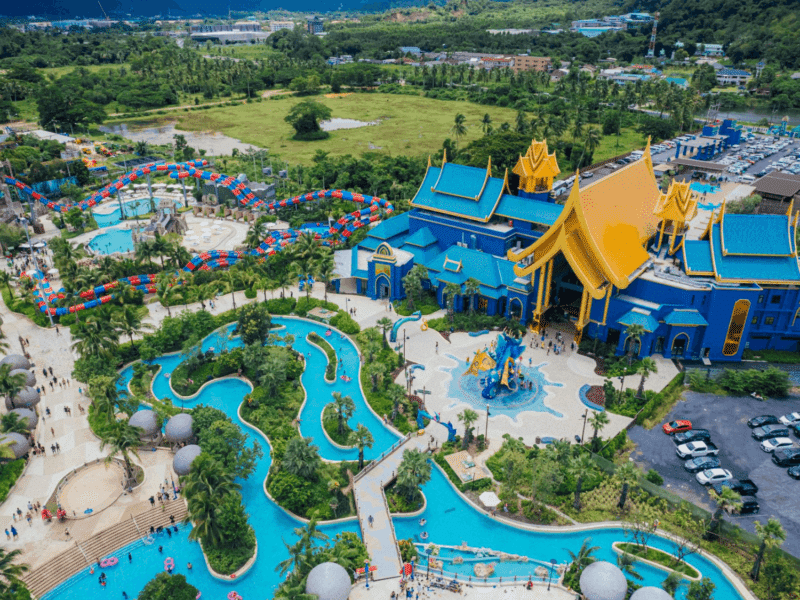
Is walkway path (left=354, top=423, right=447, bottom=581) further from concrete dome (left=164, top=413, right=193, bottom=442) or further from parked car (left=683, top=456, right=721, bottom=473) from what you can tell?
parked car (left=683, top=456, right=721, bottom=473)

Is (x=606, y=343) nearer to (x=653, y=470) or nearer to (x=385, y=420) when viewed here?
(x=653, y=470)

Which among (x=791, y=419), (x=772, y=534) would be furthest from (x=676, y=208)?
(x=772, y=534)

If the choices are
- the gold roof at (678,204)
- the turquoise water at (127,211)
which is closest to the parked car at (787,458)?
the gold roof at (678,204)

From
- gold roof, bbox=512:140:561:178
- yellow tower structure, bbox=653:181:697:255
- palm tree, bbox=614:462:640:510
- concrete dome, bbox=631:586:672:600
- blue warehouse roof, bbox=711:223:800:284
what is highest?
gold roof, bbox=512:140:561:178

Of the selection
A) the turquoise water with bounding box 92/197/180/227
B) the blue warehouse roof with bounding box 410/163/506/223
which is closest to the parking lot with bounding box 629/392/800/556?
the blue warehouse roof with bounding box 410/163/506/223

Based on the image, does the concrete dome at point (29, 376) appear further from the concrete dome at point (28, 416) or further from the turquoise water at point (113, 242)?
the turquoise water at point (113, 242)
